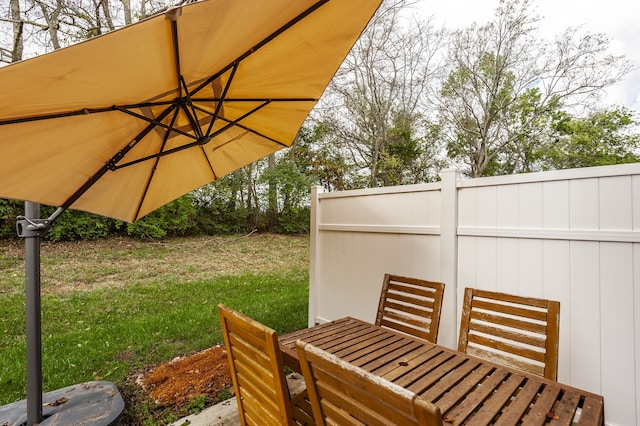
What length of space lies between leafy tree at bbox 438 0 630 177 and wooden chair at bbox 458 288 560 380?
31.0ft

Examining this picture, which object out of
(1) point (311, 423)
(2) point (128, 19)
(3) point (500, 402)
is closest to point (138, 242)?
(2) point (128, 19)

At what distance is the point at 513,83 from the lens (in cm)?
929

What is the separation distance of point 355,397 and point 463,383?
740mm

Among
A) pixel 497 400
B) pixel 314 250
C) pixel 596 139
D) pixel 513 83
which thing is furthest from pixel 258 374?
pixel 596 139

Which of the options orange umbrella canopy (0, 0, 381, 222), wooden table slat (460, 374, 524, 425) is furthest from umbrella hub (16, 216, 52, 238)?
wooden table slat (460, 374, 524, 425)

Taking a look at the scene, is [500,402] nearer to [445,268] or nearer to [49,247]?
[445,268]

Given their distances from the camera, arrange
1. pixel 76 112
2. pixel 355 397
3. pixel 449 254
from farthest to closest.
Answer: pixel 449 254 < pixel 76 112 < pixel 355 397

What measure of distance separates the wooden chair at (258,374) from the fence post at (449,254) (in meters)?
1.60

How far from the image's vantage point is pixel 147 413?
2236mm

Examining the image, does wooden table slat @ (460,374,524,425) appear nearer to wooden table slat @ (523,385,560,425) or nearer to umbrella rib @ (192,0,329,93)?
wooden table slat @ (523,385,560,425)

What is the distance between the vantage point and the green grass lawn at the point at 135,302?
3.05 m

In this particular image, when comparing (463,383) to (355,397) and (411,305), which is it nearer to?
(355,397)

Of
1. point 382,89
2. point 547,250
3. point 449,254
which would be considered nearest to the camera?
point 547,250

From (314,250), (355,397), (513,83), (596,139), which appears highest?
(513,83)
